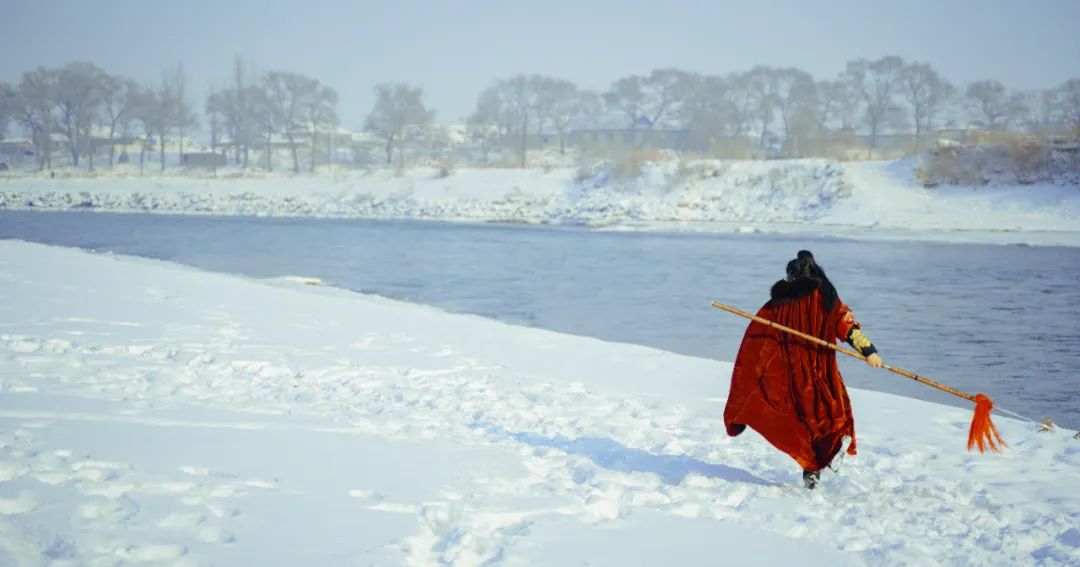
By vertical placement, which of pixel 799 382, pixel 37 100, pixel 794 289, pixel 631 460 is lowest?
pixel 631 460

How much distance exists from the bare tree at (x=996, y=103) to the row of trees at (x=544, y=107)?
8 centimetres

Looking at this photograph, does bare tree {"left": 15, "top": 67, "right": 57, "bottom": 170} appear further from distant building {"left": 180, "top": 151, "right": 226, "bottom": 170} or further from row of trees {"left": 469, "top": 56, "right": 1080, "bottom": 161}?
row of trees {"left": 469, "top": 56, "right": 1080, "bottom": 161}

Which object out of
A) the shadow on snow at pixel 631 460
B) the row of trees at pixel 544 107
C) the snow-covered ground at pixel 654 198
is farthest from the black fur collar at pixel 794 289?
the row of trees at pixel 544 107

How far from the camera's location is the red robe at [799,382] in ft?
19.2

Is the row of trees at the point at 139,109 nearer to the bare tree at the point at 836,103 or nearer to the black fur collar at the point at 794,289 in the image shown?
the bare tree at the point at 836,103

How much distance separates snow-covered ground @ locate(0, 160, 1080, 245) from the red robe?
1046 inches

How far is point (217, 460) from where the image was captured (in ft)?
18.6

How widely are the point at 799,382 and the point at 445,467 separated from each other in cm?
224

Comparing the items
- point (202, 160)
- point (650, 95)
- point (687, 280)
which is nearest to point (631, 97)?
point (650, 95)

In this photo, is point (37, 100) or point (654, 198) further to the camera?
point (37, 100)

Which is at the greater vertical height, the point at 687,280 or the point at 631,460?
the point at 631,460

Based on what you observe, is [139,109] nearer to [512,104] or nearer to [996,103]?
[512,104]

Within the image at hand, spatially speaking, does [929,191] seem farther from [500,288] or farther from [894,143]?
[894,143]

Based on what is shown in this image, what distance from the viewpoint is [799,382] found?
5.88 meters
